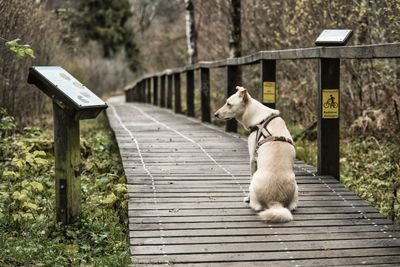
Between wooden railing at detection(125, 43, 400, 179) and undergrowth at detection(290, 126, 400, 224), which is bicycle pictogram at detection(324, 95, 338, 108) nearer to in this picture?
wooden railing at detection(125, 43, 400, 179)

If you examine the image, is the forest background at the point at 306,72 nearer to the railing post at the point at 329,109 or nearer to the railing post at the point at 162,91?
the railing post at the point at 329,109

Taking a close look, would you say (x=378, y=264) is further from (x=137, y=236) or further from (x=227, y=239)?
(x=137, y=236)

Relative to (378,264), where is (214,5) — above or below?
above

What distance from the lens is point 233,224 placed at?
5203 millimetres

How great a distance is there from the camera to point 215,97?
17.6 m

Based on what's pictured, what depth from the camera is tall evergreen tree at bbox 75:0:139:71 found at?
39.8 m

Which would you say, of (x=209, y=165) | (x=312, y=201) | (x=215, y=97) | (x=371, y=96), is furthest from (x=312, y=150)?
(x=215, y=97)

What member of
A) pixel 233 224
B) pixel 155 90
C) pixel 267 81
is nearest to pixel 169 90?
pixel 155 90

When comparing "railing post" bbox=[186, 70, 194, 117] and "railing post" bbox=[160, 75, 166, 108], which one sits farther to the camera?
"railing post" bbox=[160, 75, 166, 108]

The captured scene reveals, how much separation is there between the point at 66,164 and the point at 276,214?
1783 mm

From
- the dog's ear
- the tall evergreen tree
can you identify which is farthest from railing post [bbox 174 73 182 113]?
the tall evergreen tree

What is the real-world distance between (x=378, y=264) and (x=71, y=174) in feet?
8.40

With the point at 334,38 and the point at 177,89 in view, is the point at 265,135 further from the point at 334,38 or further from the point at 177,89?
the point at 177,89

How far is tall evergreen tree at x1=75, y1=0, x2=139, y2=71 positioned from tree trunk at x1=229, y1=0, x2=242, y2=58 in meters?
28.0
